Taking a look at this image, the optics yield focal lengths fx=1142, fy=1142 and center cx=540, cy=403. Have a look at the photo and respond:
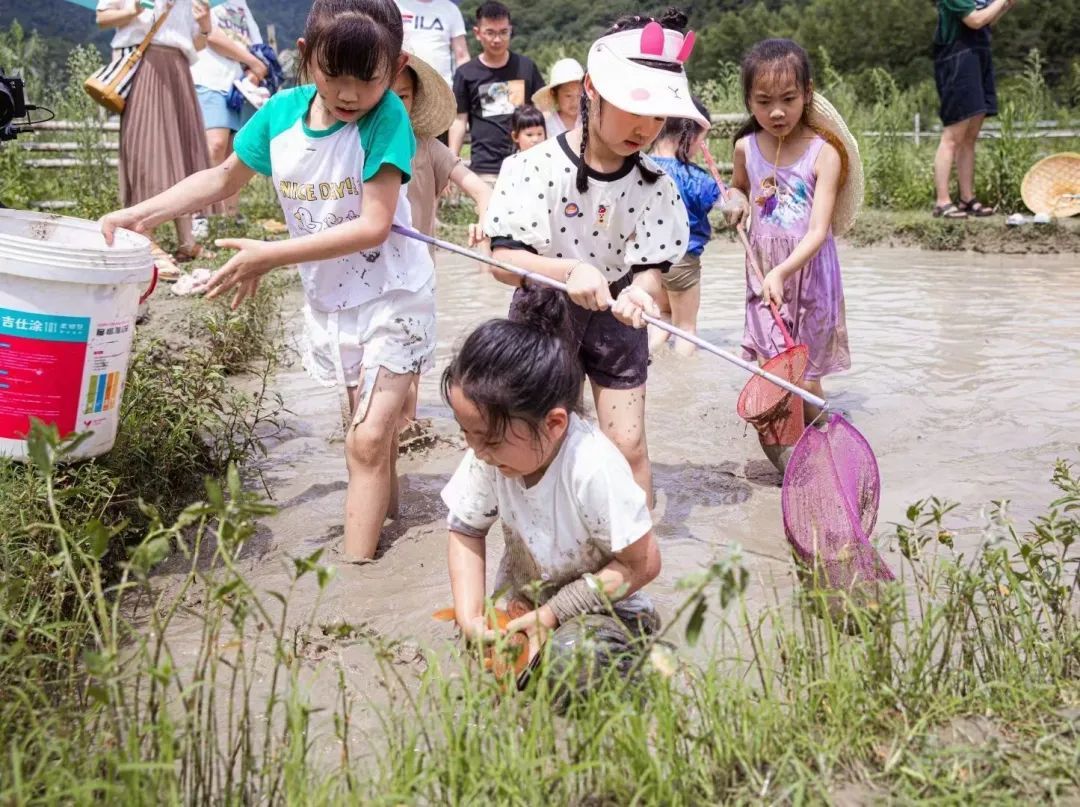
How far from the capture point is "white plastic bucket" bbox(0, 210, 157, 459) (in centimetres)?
293

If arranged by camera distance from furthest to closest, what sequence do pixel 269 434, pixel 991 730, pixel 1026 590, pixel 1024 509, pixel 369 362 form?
pixel 269 434, pixel 1024 509, pixel 369 362, pixel 1026 590, pixel 991 730

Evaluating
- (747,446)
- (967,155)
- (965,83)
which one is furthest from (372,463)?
(967,155)

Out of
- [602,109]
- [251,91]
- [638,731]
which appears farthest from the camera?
[251,91]

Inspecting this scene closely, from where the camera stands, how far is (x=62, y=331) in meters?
2.99

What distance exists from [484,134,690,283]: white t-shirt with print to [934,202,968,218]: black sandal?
6.69 m

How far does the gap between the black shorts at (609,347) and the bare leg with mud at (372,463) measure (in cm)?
55

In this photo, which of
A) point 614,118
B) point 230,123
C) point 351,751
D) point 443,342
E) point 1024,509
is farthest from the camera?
point 230,123

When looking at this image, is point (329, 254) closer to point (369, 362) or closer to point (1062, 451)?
point (369, 362)

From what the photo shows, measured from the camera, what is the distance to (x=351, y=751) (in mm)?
2402

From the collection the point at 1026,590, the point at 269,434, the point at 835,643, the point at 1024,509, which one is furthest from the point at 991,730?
the point at 269,434

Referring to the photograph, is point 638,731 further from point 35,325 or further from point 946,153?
point 946,153

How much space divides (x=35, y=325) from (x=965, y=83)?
25.5 ft

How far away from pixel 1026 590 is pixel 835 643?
767 millimetres

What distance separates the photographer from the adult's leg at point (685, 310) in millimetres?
6316
